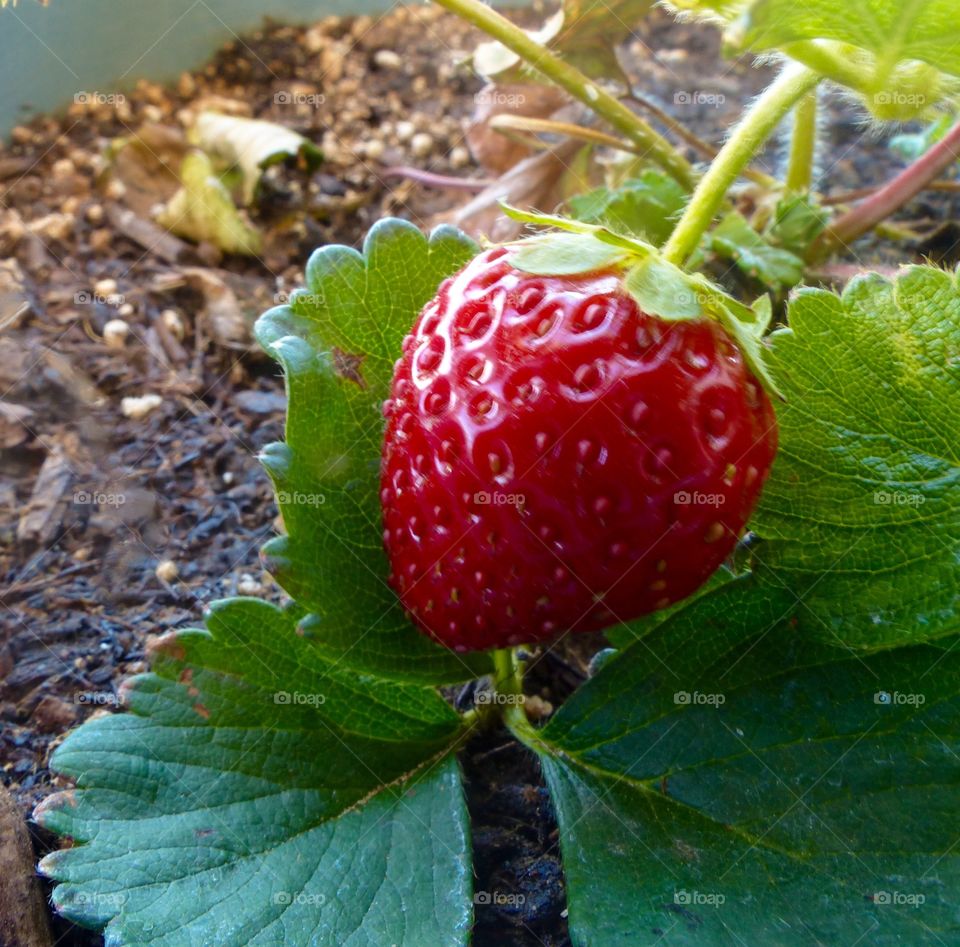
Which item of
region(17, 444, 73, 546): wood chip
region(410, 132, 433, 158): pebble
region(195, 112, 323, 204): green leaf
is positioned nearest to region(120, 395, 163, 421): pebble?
region(17, 444, 73, 546): wood chip

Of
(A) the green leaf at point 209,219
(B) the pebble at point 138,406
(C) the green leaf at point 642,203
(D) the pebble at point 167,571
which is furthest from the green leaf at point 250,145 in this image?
(D) the pebble at point 167,571

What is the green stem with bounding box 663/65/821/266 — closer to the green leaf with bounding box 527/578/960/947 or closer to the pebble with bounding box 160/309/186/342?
the green leaf with bounding box 527/578/960/947

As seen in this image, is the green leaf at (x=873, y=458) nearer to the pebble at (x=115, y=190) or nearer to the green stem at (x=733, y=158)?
the green stem at (x=733, y=158)

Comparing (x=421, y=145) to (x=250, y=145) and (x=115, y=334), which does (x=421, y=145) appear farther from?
(x=115, y=334)

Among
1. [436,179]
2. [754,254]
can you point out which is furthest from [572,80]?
[436,179]

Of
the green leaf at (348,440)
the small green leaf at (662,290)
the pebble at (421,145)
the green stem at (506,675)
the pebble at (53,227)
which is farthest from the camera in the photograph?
the pebble at (421,145)

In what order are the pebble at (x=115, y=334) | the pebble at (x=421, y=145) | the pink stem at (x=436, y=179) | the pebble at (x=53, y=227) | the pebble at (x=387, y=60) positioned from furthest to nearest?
the pebble at (x=387, y=60) → the pebble at (x=421, y=145) → the pink stem at (x=436, y=179) → the pebble at (x=53, y=227) → the pebble at (x=115, y=334)
